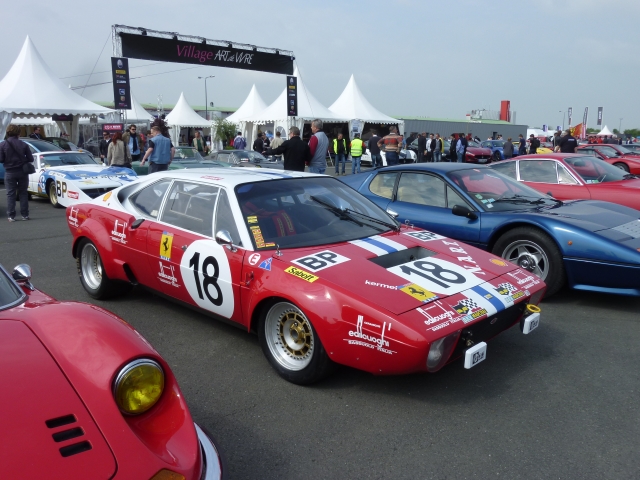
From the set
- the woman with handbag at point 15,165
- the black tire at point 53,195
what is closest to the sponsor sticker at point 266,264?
the woman with handbag at point 15,165

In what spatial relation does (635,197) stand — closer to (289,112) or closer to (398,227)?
(398,227)

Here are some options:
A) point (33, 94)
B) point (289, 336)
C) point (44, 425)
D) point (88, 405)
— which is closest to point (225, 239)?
point (289, 336)

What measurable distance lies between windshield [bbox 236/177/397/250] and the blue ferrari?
1.65 ft

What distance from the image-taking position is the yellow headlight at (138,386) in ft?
6.42

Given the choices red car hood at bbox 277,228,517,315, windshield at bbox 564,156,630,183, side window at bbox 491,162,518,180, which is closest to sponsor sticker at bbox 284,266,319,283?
red car hood at bbox 277,228,517,315

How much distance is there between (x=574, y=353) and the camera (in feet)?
13.2

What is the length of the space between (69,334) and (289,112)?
25589 millimetres

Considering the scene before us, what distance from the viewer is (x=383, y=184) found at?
657 cm

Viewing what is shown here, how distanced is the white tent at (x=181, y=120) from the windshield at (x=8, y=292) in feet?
112

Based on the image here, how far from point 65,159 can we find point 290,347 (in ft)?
34.8

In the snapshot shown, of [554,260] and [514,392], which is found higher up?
[554,260]

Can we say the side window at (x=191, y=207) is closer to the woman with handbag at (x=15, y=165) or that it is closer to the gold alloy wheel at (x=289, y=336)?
the gold alloy wheel at (x=289, y=336)

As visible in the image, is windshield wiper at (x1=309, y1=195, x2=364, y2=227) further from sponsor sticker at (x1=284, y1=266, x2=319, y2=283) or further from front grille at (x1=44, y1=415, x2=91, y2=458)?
front grille at (x1=44, y1=415, x2=91, y2=458)

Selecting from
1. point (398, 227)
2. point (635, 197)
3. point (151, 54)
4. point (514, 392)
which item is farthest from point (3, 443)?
point (151, 54)
